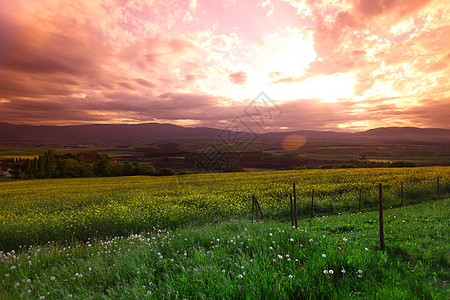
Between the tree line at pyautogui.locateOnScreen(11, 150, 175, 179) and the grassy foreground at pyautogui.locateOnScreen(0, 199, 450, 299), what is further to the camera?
the tree line at pyautogui.locateOnScreen(11, 150, 175, 179)

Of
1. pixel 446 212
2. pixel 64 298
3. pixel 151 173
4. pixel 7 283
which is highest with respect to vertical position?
pixel 64 298

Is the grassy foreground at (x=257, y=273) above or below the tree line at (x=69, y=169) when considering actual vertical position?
above

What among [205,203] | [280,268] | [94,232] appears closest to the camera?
[280,268]

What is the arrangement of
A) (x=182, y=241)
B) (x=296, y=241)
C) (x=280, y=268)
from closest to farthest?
(x=280, y=268) < (x=296, y=241) < (x=182, y=241)

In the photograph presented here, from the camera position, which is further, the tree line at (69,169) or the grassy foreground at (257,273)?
the tree line at (69,169)

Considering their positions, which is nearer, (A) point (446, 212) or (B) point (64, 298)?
(B) point (64, 298)

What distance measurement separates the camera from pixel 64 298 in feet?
11.7

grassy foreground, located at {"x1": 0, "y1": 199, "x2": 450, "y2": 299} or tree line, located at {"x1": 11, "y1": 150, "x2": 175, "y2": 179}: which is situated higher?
grassy foreground, located at {"x1": 0, "y1": 199, "x2": 450, "y2": 299}

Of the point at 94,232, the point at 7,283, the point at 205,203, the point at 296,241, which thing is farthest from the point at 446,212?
the point at 94,232

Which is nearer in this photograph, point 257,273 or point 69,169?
point 257,273

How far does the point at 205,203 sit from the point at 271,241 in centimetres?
1106

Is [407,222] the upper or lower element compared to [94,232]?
upper

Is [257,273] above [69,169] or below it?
above

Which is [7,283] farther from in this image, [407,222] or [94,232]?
[407,222]
